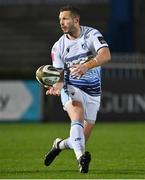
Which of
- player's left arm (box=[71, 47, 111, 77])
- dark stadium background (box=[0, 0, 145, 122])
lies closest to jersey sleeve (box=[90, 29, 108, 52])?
player's left arm (box=[71, 47, 111, 77])

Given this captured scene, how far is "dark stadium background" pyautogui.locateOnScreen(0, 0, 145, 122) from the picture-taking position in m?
23.3

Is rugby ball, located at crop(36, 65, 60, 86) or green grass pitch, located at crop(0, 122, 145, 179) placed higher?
rugby ball, located at crop(36, 65, 60, 86)

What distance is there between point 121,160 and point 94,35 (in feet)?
8.50

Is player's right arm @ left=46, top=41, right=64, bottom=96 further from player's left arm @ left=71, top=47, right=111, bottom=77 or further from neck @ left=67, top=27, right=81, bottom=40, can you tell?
player's left arm @ left=71, top=47, right=111, bottom=77

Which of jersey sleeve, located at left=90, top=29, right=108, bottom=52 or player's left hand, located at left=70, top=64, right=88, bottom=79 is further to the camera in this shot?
jersey sleeve, located at left=90, top=29, right=108, bottom=52

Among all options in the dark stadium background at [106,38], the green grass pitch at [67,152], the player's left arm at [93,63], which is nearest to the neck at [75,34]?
the player's left arm at [93,63]

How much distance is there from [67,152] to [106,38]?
55.3 feet

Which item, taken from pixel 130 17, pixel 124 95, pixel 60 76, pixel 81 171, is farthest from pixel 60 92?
pixel 130 17

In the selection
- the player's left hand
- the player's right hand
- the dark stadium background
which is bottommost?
the dark stadium background

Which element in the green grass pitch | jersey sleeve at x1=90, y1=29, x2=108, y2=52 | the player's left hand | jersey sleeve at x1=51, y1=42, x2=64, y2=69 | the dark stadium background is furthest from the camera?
the dark stadium background

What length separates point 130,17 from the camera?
3038 cm

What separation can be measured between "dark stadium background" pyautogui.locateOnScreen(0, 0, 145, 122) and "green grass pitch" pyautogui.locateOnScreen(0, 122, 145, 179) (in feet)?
2.88

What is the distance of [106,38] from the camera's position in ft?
101

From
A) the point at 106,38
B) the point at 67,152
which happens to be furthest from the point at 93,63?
the point at 106,38
